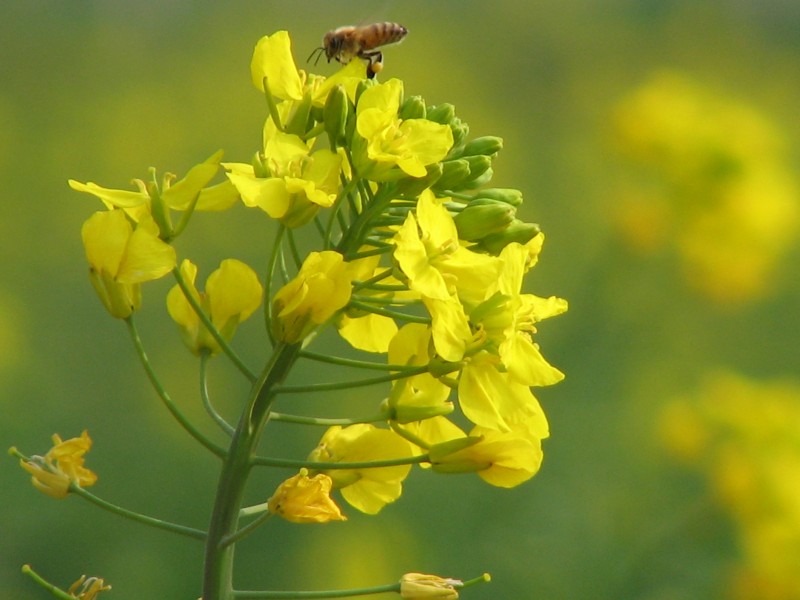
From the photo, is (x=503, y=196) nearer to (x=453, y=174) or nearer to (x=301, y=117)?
(x=453, y=174)

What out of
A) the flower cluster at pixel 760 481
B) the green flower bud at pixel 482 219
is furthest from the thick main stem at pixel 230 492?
the flower cluster at pixel 760 481

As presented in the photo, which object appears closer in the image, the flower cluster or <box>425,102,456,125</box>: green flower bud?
<box>425,102,456,125</box>: green flower bud

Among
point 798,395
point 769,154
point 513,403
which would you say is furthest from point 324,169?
point 769,154

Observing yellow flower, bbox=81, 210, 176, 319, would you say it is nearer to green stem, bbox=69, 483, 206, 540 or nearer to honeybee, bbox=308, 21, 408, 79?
green stem, bbox=69, 483, 206, 540

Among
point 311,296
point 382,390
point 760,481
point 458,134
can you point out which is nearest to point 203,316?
point 311,296

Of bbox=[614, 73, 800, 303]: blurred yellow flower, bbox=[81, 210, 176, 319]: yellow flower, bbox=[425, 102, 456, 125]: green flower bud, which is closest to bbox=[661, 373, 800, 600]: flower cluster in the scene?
bbox=[614, 73, 800, 303]: blurred yellow flower

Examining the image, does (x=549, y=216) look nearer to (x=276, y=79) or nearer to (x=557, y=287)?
(x=557, y=287)
